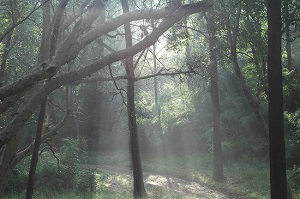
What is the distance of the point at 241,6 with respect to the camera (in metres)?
13.2

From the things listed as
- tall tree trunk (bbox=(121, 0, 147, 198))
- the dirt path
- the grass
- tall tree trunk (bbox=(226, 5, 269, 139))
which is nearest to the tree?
tall tree trunk (bbox=(226, 5, 269, 139))

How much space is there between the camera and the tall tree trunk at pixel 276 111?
322 inches

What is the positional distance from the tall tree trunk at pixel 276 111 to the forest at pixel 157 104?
0.03 m

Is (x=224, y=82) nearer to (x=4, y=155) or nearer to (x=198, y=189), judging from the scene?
(x=198, y=189)

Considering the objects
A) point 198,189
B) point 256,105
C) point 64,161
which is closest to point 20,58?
point 64,161

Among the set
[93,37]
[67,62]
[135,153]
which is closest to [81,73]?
[67,62]

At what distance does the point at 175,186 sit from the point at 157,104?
16.3 m

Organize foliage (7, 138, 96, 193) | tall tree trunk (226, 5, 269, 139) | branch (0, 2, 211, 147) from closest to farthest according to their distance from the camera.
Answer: branch (0, 2, 211, 147)
tall tree trunk (226, 5, 269, 139)
foliage (7, 138, 96, 193)

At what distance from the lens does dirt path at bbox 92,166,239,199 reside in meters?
15.0

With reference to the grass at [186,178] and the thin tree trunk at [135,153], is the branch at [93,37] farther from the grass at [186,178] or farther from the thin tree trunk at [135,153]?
the grass at [186,178]

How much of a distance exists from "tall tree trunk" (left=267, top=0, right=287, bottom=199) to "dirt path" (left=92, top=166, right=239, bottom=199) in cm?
670

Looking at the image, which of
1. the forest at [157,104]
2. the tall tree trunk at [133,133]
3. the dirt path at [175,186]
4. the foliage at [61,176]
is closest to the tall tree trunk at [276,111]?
the forest at [157,104]

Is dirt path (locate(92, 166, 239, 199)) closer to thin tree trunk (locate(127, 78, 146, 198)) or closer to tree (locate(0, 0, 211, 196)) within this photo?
thin tree trunk (locate(127, 78, 146, 198))

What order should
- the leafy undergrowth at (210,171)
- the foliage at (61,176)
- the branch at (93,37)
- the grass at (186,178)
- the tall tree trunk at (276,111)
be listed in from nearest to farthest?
the branch at (93,37) < the tall tree trunk at (276,111) < the grass at (186,178) < the leafy undergrowth at (210,171) < the foliage at (61,176)
